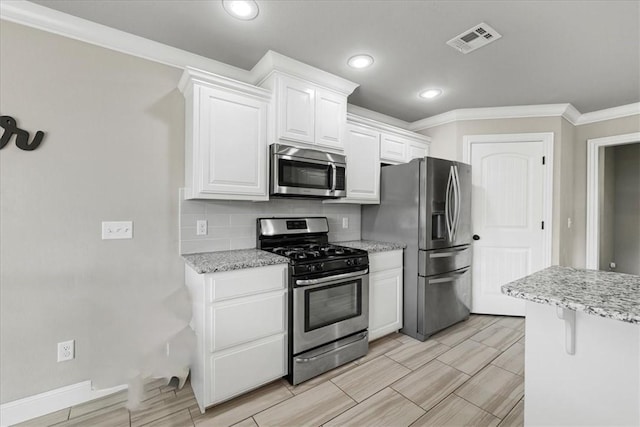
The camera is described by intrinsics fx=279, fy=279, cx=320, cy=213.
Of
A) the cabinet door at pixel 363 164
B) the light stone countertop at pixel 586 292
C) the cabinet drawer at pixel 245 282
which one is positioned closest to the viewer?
the light stone countertop at pixel 586 292

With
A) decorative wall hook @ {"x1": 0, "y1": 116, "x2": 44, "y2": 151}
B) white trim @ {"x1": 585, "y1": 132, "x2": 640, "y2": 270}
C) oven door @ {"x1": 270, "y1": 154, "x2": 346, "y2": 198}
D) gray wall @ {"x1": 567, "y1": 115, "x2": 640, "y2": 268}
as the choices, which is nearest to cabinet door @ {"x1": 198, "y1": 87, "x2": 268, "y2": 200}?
oven door @ {"x1": 270, "y1": 154, "x2": 346, "y2": 198}

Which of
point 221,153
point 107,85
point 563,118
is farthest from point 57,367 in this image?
point 563,118

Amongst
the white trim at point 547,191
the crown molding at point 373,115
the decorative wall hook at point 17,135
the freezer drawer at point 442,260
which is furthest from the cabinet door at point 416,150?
the decorative wall hook at point 17,135

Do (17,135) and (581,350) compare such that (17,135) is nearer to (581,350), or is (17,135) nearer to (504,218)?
(581,350)

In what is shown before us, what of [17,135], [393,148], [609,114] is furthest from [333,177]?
[609,114]

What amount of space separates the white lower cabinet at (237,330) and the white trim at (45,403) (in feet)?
1.58

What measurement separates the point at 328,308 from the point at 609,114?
162 inches

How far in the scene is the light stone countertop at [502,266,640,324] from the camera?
0.93 meters

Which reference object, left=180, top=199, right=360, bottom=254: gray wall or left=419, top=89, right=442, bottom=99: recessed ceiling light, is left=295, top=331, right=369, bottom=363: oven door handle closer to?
left=180, top=199, right=360, bottom=254: gray wall

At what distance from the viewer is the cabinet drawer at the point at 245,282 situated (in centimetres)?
173

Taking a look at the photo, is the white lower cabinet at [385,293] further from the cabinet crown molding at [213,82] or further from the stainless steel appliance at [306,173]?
the cabinet crown molding at [213,82]

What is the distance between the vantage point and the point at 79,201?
5.99ft

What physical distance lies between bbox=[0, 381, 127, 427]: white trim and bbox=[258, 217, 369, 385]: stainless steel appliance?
1.09 metres

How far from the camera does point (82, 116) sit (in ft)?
6.02
